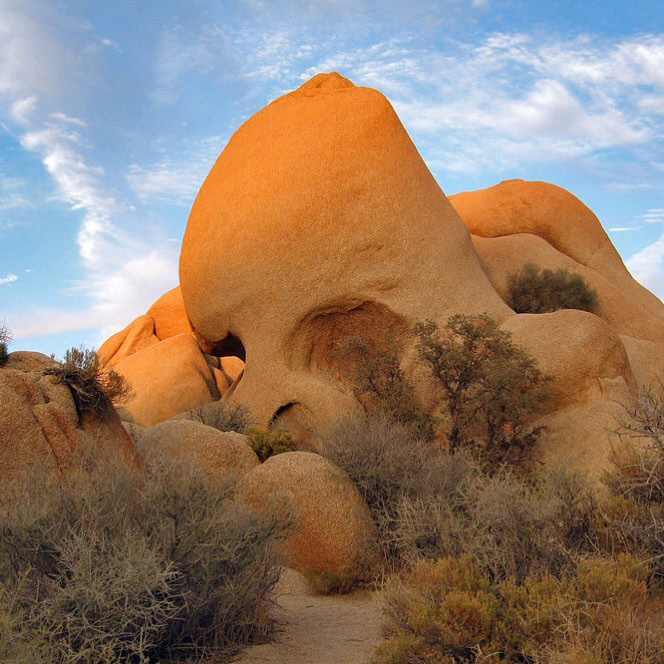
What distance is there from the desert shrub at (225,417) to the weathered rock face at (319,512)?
21.7ft

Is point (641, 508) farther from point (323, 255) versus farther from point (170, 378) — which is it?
point (170, 378)

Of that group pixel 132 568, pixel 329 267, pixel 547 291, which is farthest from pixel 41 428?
pixel 547 291

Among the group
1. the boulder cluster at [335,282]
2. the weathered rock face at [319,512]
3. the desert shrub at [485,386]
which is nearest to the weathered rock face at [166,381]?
the boulder cluster at [335,282]

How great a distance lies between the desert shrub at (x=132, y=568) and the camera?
425 cm

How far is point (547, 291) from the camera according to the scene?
1955cm

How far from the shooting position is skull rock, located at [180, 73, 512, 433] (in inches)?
619

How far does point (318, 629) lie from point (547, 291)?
→ 48.8ft

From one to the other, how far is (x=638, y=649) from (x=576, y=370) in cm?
950

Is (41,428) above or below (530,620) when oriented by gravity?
above

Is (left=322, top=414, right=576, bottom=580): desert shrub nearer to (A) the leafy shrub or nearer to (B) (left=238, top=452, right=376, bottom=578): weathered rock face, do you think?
(B) (left=238, top=452, right=376, bottom=578): weathered rock face

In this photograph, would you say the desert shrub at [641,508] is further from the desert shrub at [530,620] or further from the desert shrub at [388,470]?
the desert shrub at [388,470]

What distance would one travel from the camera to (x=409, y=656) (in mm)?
4543

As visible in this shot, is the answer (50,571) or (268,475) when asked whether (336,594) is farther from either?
(50,571)

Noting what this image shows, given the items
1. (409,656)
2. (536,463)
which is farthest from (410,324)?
(409,656)
